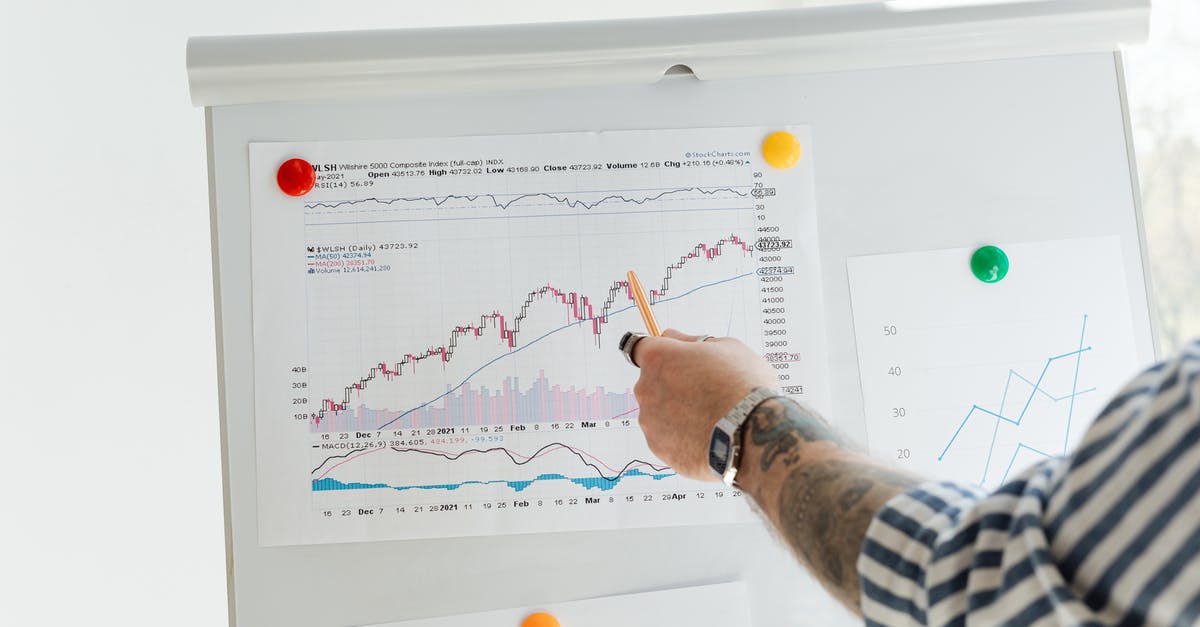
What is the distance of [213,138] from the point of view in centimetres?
78

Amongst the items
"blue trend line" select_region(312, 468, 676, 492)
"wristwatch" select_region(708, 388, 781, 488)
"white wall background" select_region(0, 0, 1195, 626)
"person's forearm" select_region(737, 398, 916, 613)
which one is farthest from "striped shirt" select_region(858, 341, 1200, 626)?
"white wall background" select_region(0, 0, 1195, 626)

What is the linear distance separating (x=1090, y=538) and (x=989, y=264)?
49 centimetres

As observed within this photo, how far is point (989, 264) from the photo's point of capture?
789 millimetres

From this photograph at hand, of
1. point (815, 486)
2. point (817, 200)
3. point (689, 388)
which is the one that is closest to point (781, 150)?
point (817, 200)

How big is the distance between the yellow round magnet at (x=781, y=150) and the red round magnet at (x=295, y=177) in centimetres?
42

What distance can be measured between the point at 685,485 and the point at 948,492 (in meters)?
0.34

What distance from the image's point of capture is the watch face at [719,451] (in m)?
0.58

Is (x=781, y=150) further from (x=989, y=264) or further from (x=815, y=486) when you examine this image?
(x=815, y=486)

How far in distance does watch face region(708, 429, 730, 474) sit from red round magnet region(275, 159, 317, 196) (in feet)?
1.44

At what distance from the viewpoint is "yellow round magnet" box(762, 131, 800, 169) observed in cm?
79

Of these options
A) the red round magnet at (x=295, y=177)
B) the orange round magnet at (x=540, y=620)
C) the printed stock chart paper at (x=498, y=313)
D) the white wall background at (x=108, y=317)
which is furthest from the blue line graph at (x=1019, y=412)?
the white wall background at (x=108, y=317)

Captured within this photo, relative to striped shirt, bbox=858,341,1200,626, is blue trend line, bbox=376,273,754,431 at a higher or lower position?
higher

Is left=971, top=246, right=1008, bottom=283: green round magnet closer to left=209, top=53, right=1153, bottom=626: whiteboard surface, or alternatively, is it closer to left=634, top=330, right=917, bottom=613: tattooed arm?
left=209, top=53, right=1153, bottom=626: whiteboard surface

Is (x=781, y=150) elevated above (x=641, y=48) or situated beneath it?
situated beneath
